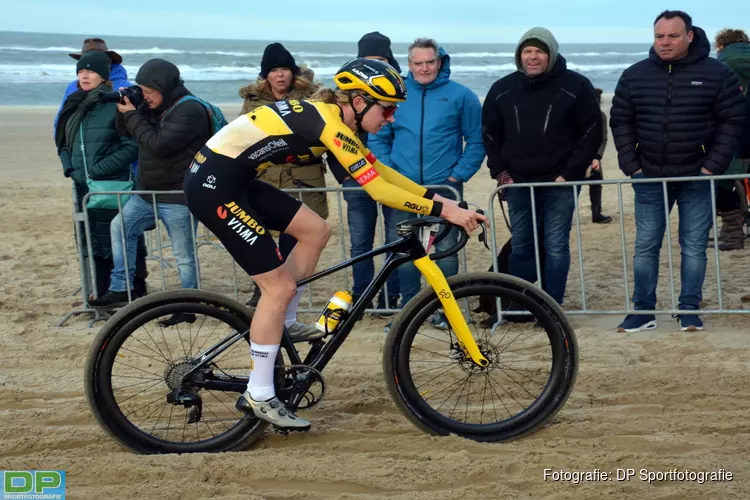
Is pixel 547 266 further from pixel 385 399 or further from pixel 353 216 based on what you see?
pixel 385 399

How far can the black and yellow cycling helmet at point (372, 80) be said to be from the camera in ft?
15.7

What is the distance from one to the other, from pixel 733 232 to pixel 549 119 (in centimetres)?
362

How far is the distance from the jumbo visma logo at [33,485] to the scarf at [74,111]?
3931mm

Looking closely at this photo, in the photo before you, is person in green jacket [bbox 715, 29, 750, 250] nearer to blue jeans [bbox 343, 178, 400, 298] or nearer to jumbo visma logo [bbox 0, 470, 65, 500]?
blue jeans [bbox 343, 178, 400, 298]

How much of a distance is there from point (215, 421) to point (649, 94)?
3.97 meters

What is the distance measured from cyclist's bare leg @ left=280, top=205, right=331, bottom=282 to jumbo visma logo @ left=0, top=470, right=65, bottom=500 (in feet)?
5.10

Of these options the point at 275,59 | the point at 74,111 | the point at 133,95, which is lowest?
the point at 74,111

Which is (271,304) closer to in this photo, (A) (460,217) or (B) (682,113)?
(A) (460,217)

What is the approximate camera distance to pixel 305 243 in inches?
202

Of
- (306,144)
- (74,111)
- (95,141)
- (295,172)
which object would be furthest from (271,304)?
(74,111)

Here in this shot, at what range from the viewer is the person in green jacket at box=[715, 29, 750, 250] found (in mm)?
9500

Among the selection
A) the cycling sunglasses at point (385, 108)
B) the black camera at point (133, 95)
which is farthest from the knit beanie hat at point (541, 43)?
the black camera at point (133, 95)

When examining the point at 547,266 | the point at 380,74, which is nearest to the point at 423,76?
the point at 547,266

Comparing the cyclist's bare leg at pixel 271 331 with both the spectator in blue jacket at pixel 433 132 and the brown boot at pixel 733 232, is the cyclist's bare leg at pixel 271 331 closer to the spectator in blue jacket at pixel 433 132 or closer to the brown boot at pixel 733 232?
the spectator in blue jacket at pixel 433 132
